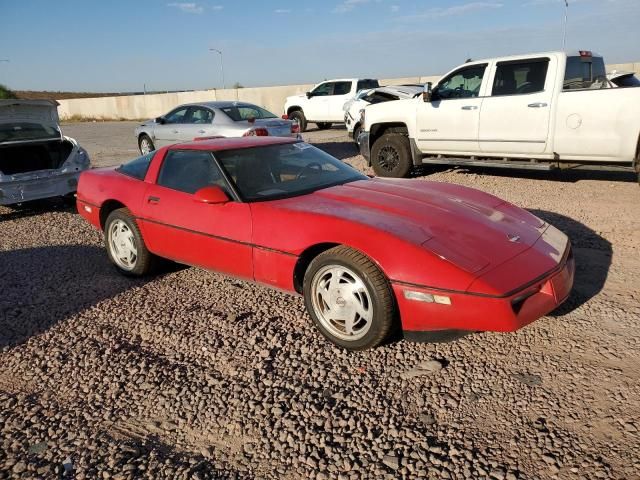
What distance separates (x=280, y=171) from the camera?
4172 millimetres

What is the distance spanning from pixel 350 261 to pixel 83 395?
5.55ft

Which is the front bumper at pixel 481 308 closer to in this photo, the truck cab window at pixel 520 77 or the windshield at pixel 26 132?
the truck cab window at pixel 520 77

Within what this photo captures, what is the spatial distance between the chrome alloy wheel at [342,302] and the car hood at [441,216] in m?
0.36

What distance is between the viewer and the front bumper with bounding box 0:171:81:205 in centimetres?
712

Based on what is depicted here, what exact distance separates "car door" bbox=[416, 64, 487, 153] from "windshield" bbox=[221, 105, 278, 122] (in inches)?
158

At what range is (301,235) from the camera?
132 inches

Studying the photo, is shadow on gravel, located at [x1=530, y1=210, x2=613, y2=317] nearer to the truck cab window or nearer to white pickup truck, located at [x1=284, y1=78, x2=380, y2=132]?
the truck cab window

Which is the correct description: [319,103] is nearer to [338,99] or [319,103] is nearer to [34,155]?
[338,99]

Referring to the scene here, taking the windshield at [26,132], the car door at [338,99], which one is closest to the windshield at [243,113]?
the windshield at [26,132]

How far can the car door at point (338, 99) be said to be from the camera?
17.5m

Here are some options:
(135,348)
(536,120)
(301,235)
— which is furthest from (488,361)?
(536,120)

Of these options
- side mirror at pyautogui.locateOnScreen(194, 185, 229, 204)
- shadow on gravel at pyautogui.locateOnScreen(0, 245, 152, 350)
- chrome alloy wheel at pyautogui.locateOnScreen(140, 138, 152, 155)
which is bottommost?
shadow on gravel at pyautogui.locateOnScreen(0, 245, 152, 350)

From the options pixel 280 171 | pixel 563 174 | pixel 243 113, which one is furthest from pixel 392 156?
pixel 280 171

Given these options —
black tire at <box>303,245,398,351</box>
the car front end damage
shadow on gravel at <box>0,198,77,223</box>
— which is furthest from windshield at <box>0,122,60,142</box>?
black tire at <box>303,245,398,351</box>
